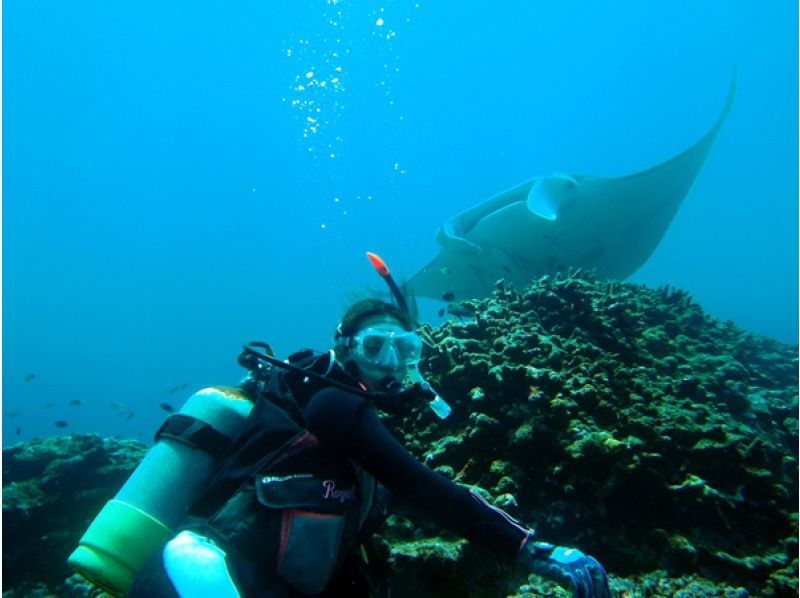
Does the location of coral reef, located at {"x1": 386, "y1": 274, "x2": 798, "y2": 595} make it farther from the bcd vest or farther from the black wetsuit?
the bcd vest

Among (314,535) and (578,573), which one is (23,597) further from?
(578,573)

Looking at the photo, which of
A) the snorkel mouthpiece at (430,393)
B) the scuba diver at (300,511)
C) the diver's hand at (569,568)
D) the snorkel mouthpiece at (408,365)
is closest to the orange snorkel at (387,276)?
the snorkel mouthpiece at (408,365)

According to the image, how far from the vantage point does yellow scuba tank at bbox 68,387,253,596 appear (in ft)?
7.11

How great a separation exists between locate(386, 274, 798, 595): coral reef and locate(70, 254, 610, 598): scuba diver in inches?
41.1

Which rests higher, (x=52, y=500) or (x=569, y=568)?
(x=569, y=568)

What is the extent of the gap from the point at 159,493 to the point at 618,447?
3.03 m

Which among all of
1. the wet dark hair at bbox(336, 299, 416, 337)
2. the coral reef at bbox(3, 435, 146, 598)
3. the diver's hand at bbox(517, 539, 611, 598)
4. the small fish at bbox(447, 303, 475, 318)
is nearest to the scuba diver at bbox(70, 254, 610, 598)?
the diver's hand at bbox(517, 539, 611, 598)

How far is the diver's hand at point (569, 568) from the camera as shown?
1.77 meters

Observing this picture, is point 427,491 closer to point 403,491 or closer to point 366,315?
point 403,491

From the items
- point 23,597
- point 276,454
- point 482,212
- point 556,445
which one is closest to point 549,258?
point 482,212

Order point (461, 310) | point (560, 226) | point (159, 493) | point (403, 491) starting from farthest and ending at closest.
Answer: point (560, 226), point (461, 310), point (159, 493), point (403, 491)

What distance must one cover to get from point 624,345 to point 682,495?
235cm

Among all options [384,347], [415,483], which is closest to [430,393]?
[384,347]

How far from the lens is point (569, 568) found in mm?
1825
